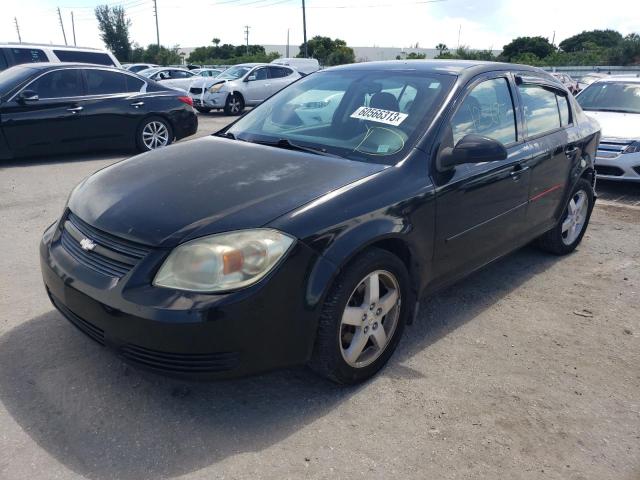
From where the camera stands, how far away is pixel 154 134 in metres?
9.27

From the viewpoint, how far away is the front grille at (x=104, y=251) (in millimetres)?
2455

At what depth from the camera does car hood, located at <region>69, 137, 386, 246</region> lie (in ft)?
8.13

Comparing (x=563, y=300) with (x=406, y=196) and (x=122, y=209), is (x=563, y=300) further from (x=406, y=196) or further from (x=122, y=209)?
(x=122, y=209)

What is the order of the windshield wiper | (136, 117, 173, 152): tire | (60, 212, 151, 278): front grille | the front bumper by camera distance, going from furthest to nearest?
1. (136, 117, 173, 152): tire
2. the windshield wiper
3. (60, 212, 151, 278): front grille
4. the front bumper

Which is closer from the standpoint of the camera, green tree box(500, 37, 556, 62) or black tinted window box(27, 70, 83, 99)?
black tinted window box(27, 70, 83, 99)

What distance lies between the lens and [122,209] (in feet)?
8.80

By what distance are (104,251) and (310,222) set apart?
3.18 ft

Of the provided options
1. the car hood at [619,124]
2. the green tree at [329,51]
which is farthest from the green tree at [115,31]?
the car hood at [619,124]

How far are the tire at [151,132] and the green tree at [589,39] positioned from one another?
6542cm

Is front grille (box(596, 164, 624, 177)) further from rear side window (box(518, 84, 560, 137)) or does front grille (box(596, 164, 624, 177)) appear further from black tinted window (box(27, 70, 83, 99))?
black tinted window (box(27, 70, 83, 99))

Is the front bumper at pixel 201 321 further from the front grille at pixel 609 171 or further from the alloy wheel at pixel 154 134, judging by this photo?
the alloy wheel at pixel 154 134

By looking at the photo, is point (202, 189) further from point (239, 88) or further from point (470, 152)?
point (239, 88)

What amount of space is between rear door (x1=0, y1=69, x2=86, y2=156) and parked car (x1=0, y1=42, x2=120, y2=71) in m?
2.81

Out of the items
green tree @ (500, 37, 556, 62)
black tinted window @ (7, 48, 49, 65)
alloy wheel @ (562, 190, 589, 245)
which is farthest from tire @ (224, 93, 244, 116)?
green tree @ (500, 37, 556, 62)
